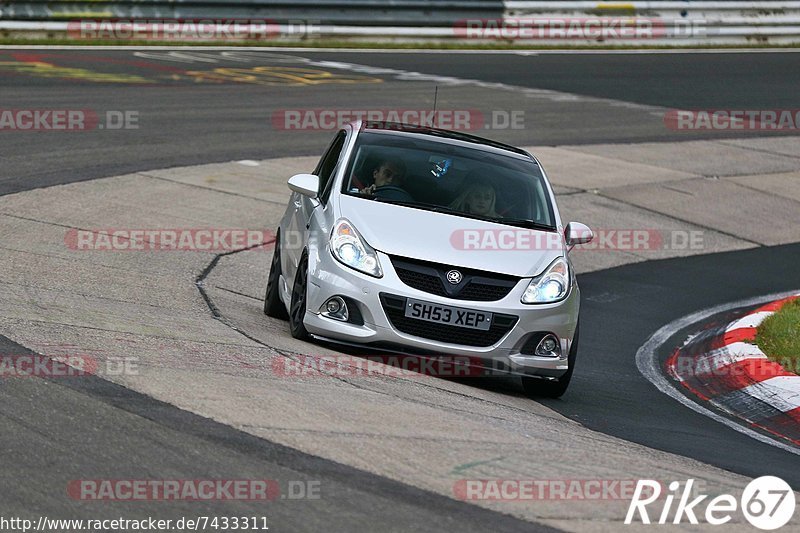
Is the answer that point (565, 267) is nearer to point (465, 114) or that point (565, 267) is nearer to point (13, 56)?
point (465, 114)

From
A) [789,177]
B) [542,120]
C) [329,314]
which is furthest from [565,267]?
[542,120]

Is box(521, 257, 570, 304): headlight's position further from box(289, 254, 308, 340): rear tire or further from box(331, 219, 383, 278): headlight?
box(289, 254, 308, 340): rear tire

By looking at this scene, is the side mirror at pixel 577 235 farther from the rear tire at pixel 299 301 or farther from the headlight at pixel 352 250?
the rear tire at pixel 299 301

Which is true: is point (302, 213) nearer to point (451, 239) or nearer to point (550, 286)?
point (451, 239)

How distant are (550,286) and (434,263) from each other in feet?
2.79

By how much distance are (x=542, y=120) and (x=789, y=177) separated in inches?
172

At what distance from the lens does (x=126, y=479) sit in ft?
17.2

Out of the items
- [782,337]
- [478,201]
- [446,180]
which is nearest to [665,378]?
[782,337]

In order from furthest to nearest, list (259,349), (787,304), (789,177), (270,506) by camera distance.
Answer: (789,177) → (787,304) → (259,349) → (270,506)

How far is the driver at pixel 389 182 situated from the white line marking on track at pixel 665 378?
242cm

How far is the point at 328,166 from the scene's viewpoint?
956cm

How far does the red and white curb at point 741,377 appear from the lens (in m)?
8.58

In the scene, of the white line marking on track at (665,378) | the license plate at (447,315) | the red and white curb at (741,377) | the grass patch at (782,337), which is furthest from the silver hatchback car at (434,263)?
the grass patch at (782,337)

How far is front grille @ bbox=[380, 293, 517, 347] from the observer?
26.1ft
